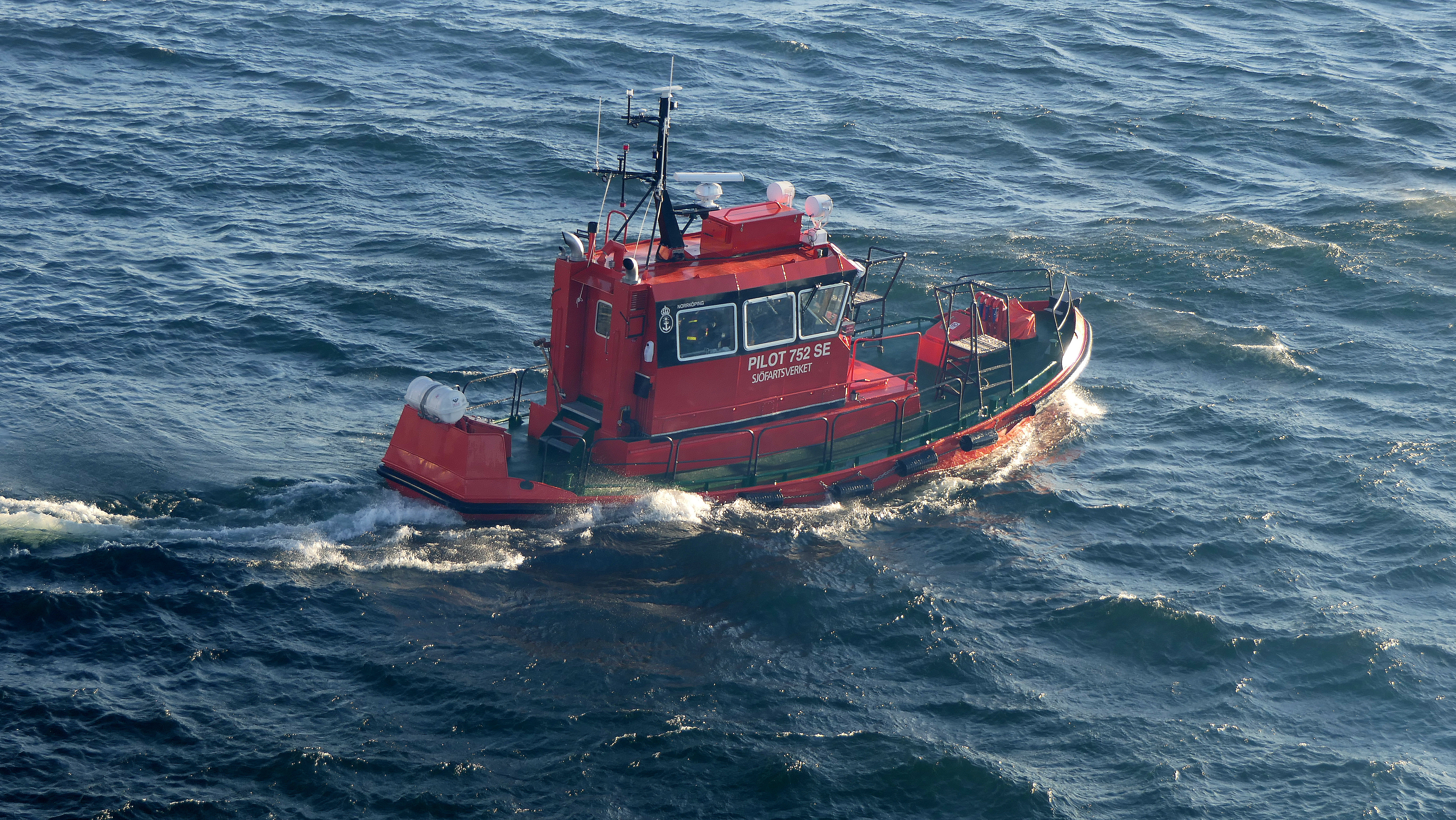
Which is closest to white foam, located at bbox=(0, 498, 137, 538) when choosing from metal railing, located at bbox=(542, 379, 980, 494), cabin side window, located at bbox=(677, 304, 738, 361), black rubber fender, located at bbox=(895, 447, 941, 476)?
metal railing, located at bbox=(542, 379, 980, 494)

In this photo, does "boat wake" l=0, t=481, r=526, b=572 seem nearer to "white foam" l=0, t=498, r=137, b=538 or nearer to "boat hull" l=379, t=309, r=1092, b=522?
"white foam" l=0, t=498, r=137, b=538

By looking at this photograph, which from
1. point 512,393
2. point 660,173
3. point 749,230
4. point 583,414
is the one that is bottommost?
point 512,393

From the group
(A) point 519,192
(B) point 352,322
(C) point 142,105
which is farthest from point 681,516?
(C) point 142,105

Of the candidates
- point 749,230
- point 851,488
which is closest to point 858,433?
point 851,488

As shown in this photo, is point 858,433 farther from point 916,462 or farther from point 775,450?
point 775,450

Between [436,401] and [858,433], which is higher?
[436,401]

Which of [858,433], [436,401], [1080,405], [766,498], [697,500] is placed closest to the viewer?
[436,401]
